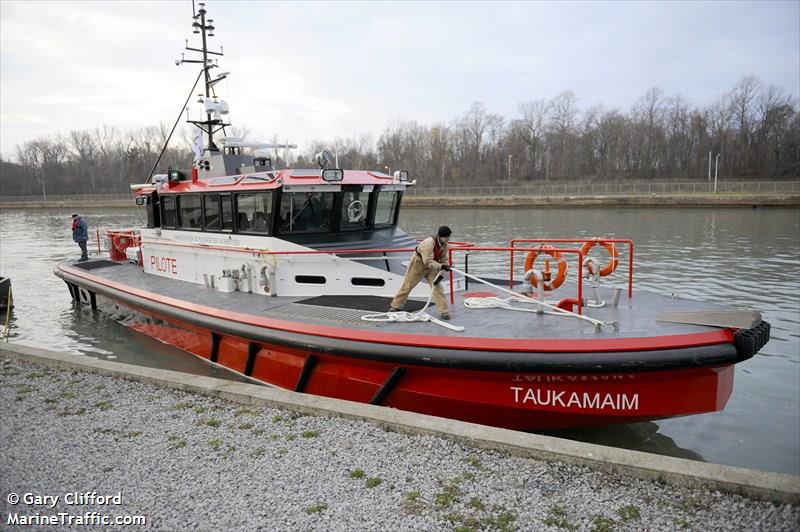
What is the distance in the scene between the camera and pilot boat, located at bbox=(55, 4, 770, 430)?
15.7 feet

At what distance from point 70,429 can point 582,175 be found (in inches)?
3060

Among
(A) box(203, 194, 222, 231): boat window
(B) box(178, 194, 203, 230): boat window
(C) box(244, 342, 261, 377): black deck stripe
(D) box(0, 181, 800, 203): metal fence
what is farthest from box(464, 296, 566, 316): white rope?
(D) box(0, 181, 800, 203): metal fence

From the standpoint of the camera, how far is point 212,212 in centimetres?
833

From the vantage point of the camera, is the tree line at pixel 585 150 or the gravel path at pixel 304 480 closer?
the gravel path at pixel 304 480

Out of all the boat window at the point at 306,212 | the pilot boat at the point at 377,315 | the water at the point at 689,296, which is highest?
the boat window at the point at 306,212

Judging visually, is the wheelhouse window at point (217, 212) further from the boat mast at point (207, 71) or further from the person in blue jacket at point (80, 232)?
the person in blue jacket at point (80, 232)

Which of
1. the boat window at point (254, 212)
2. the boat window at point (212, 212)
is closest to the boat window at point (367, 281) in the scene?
the boat window at point (254, 212)

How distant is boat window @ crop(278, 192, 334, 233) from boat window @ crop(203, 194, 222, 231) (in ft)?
4.99

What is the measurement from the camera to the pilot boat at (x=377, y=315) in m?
4.77

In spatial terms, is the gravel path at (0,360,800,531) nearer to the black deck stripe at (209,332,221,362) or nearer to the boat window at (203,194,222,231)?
the black deck stripe at (209,332,221,362)

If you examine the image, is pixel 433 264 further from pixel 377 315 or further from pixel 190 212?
pixel 190 212

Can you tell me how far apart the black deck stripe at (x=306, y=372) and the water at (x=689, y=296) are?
248cm

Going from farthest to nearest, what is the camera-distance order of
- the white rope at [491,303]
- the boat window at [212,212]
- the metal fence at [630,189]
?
1. the metal fence at [630,189]
2. the boat window at [212,212]
3. the white rope at [491,303]

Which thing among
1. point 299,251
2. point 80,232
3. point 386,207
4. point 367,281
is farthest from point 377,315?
point 80,232
